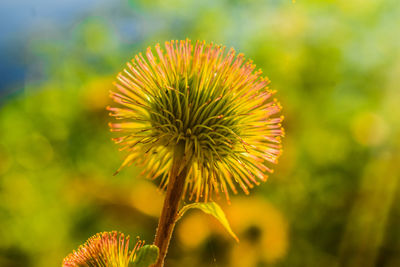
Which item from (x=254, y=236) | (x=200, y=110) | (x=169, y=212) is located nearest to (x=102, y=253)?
(x=169, y=212)

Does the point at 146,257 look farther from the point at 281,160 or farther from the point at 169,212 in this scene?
the point at 281,160

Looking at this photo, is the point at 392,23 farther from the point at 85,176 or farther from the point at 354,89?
the point at 85,176

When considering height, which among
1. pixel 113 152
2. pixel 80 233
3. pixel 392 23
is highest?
pixel 392 23

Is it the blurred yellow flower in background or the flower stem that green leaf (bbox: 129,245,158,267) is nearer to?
the flower stem

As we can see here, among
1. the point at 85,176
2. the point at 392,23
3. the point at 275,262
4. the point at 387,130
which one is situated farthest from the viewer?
the point at 392,23

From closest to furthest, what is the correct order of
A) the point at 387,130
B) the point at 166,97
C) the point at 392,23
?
the point at 166,97 → the point at 387,130 → the point at 392,23

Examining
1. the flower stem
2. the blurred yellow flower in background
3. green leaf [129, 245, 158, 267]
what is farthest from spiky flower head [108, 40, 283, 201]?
the blurred yellow flower in background

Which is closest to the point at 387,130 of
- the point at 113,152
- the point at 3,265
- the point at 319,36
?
the point at 319,36
